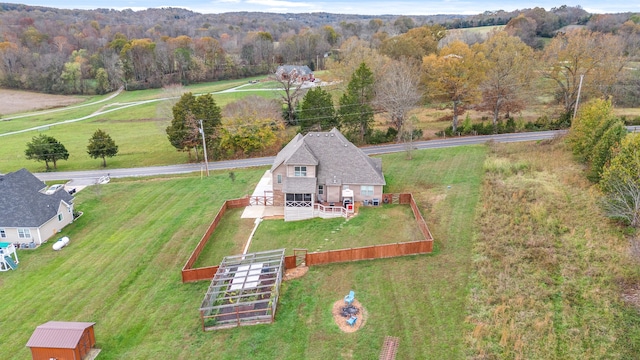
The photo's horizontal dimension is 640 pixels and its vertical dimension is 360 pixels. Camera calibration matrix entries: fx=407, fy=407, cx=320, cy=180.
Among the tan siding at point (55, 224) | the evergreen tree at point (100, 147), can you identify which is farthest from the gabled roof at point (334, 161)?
the evergreen tree at point (100, 147)

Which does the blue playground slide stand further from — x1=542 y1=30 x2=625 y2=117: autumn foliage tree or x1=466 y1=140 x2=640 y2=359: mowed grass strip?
x1=542 y1=30 x2=625 y2=117: autumn foliage tree

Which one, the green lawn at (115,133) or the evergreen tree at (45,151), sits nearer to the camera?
the evergreen tree at (45,151)

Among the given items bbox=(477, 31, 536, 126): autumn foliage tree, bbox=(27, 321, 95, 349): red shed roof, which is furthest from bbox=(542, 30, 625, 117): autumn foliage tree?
bbox=(27, 321, 95, 349): red shed roof

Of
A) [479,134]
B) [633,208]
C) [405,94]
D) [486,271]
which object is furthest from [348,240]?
[479,134]

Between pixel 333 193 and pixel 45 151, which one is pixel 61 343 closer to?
pixel 333 193

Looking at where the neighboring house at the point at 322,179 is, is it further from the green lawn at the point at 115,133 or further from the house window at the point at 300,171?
the green lawn at the point at 115,133
